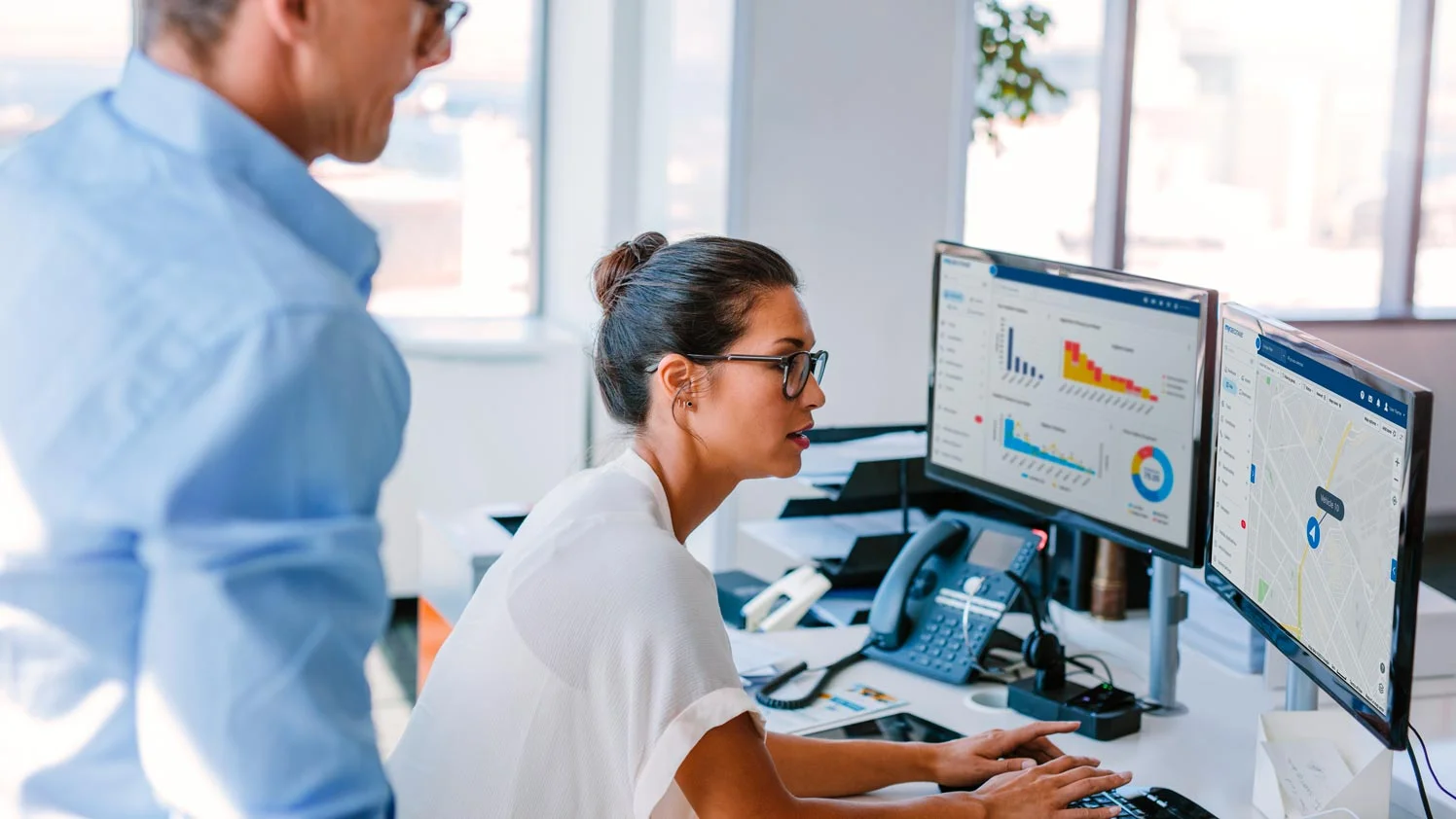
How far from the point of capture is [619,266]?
179 cm

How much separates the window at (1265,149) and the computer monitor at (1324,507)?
13.3 ft

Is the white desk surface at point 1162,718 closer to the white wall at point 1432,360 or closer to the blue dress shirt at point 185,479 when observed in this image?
the blue dress shirt at point 185,479

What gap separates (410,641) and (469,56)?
1894 mm

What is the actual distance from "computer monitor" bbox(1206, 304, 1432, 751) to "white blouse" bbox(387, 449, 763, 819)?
59cm

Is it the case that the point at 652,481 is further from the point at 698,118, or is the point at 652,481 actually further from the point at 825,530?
the point at 698,118

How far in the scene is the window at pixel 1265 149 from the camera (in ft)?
18.3

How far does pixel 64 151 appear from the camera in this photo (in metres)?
0.83

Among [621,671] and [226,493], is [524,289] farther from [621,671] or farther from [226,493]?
[226,493]

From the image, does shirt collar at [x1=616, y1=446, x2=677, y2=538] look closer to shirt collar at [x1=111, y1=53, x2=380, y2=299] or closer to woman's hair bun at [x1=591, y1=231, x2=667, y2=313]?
woman's hair bun at [x1=591, y1=231, x2=667, y2=313]

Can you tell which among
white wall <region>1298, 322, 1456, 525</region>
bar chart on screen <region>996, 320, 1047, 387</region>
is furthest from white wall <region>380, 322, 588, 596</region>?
white wall <region>1298, 322, 1456, 525</region>

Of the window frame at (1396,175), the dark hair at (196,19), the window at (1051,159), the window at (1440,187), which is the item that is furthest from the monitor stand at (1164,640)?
the window at (1440,187)

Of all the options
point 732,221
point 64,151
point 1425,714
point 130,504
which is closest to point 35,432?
point 130,504

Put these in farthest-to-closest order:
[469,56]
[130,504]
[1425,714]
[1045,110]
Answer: [1045,110]
[469,56]
[1425,714]
[130,504]

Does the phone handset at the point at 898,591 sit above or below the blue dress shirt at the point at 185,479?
below
